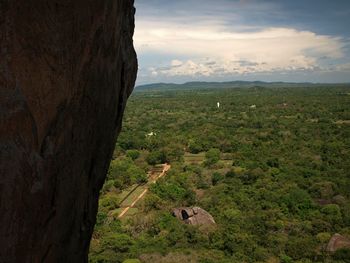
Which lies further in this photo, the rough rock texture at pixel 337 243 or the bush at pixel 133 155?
the bush at pixel 133 155

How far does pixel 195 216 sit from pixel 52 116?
26815 mm

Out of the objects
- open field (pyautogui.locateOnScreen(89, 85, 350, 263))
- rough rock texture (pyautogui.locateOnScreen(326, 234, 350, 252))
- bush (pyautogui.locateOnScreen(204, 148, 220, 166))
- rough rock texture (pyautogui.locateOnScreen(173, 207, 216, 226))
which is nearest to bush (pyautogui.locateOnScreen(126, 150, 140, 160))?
open field (pyautogui.locateOnScreen(89, 85, 350, 263))

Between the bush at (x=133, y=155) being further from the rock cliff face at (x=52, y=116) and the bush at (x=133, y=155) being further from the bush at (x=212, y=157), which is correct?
the rock cliff face at (x=52, y=116)

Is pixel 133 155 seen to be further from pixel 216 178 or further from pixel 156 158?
pixel 216 178

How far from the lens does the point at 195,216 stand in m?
30.9

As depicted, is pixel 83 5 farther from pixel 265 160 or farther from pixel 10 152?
pixel 265 160

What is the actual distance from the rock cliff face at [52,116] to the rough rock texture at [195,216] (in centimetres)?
2398

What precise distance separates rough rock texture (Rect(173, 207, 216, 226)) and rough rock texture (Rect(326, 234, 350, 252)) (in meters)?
8.57

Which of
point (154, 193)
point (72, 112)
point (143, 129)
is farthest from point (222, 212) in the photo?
point (143, 129)

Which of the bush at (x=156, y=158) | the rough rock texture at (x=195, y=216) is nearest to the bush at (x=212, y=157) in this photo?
the bush at (x=156, y=158)

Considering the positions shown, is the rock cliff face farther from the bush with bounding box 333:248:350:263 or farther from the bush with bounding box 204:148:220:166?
the bush with bounding box 204:148:220:166

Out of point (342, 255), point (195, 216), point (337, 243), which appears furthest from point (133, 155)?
point (342, 255)

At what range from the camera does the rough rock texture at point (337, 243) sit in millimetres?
25250

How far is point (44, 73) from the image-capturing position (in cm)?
493
